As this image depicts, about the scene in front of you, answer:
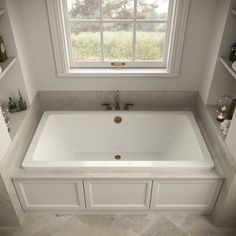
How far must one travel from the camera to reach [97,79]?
237 centimetres

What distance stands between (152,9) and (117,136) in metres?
1.24

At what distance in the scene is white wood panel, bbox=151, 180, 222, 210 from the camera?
188cm

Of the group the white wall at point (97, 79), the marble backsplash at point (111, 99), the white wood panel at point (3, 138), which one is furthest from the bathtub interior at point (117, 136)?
the white wood panel at point (3, 138)

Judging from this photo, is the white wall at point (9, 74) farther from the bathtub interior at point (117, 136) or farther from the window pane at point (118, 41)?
the window pane at point (118, 41)

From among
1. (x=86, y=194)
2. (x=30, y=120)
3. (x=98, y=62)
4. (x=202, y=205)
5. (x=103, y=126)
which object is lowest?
(x=202, y=205)

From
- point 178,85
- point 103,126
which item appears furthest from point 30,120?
point 178,85

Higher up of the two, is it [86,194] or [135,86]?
[135,86]

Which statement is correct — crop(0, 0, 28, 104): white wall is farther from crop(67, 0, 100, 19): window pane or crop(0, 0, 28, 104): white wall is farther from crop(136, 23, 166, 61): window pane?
crop(136, 23, 166, 61): window pane

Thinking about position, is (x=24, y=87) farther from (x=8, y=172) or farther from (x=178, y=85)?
(x=178, y=85)

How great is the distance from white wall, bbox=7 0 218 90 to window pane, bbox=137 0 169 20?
23 centimetres

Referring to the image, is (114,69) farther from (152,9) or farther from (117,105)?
(152,9)

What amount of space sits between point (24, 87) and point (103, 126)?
2.72 ft

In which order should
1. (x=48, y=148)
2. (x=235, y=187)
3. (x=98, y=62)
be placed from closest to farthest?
(x=235, y=187) → (x=48, y=148) → (x=98, y=62)

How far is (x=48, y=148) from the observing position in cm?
219
